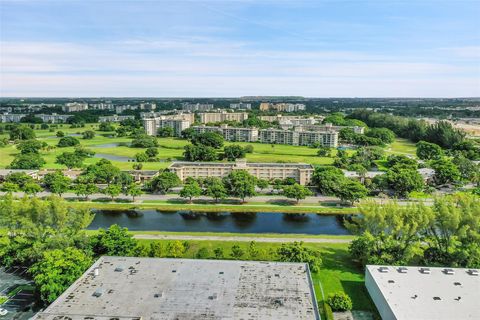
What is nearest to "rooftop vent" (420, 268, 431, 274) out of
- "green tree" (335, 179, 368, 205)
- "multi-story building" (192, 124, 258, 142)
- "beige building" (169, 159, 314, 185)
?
"green tree" (335, 179, 368, 205)

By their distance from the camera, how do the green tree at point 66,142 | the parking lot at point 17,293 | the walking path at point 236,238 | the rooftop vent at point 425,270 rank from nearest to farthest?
the parking lot at point 17,293
the rooftop vent at point 425,270
the walking path at point 236,238
the green tree at point 66,142

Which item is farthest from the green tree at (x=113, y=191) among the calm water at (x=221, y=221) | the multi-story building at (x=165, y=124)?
the multi-story building at (x=165, y=124)

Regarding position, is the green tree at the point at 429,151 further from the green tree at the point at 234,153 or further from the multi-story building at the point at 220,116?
the multi-story building at the point at 220,116

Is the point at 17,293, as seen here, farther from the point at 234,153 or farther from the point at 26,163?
the point at 234,153

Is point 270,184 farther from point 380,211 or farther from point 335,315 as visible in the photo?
point 335,315

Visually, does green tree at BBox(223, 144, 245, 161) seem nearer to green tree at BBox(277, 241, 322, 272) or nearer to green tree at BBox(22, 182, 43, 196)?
green tree at BBox(22, 182, 43, 196)

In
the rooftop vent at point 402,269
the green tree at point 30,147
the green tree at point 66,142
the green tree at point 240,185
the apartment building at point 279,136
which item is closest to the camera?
the rooftop vent at point 402,269

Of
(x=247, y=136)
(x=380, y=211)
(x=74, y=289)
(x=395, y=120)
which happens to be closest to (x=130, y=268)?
(x=74, y=289)
